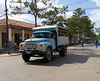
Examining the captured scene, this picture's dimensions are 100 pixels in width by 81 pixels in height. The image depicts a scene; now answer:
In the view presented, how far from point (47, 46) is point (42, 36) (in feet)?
4.49

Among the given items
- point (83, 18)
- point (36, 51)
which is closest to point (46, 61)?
point (36, 51)

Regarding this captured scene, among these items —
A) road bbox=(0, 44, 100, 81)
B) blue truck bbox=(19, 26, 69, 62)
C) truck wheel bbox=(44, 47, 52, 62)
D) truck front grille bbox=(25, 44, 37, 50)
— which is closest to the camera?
road bbox=(0, 44, 100, 81)

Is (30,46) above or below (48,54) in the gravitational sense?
above

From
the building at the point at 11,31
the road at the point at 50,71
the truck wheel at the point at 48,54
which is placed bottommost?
the road at the point at 50,71

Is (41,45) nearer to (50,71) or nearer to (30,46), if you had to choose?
(30,46)

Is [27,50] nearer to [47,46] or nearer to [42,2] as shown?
[47,46]

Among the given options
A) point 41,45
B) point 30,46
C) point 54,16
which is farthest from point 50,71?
point 54,16

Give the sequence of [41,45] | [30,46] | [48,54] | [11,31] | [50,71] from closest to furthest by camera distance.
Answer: [50,71], [41,45], [30,46], [48,54], [11,31]

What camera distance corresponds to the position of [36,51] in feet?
28.6

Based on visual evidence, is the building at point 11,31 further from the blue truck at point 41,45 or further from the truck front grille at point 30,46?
the truck front grille at point 30,46

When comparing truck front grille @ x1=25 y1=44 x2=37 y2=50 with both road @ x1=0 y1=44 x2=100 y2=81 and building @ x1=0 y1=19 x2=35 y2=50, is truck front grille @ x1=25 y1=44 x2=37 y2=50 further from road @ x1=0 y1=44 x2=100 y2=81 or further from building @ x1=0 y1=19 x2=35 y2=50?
building @ x1=0 y1=19 x2=35 y2=50

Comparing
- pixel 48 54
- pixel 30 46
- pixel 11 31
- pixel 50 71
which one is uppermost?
pixel 11 31

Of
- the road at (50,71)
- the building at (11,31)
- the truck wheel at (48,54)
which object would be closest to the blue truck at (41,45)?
the truck wheel at (48,54)

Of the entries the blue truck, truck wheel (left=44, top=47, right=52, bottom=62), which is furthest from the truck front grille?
truck wheel (left=44, top=47, right=52, bottom=62)
